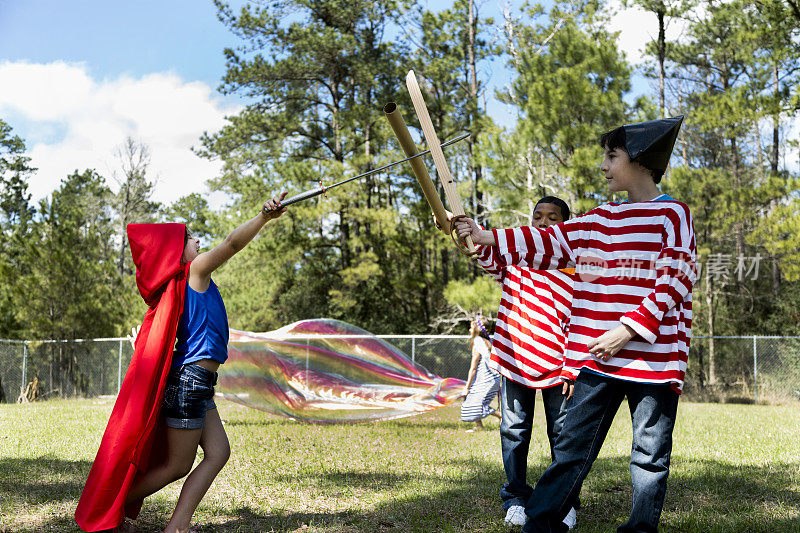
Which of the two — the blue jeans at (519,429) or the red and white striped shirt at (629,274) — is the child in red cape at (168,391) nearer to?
the red and white striped shirt at (629,274)

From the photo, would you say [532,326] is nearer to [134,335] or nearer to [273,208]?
[273,208]

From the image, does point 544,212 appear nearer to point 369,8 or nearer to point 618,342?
point 618,342

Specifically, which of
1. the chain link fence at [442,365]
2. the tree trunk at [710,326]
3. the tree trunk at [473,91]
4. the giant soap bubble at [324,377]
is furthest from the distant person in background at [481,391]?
the tree trunk at [473,91]

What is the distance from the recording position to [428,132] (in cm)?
336

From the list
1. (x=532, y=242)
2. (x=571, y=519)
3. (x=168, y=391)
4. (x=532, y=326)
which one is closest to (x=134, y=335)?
(x=168, y=391)

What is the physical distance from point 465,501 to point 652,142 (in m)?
2.71

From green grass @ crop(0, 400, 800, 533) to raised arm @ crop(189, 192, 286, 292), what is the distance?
4.67ft

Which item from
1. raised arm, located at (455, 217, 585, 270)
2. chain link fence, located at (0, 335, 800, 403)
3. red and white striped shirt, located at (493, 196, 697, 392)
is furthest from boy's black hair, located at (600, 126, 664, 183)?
chain link fence, located at (0, 335, 800, 403)

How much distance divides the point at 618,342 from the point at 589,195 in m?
15.8

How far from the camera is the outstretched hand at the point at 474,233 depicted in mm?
3117

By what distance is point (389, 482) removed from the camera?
5.28 meters

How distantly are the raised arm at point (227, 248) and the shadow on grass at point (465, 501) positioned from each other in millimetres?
1408

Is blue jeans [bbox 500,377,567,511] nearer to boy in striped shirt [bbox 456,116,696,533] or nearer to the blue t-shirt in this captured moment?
boy in striped shirt [bbox 456,116,696,533]

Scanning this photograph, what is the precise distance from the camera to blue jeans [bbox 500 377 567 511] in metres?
3.98
